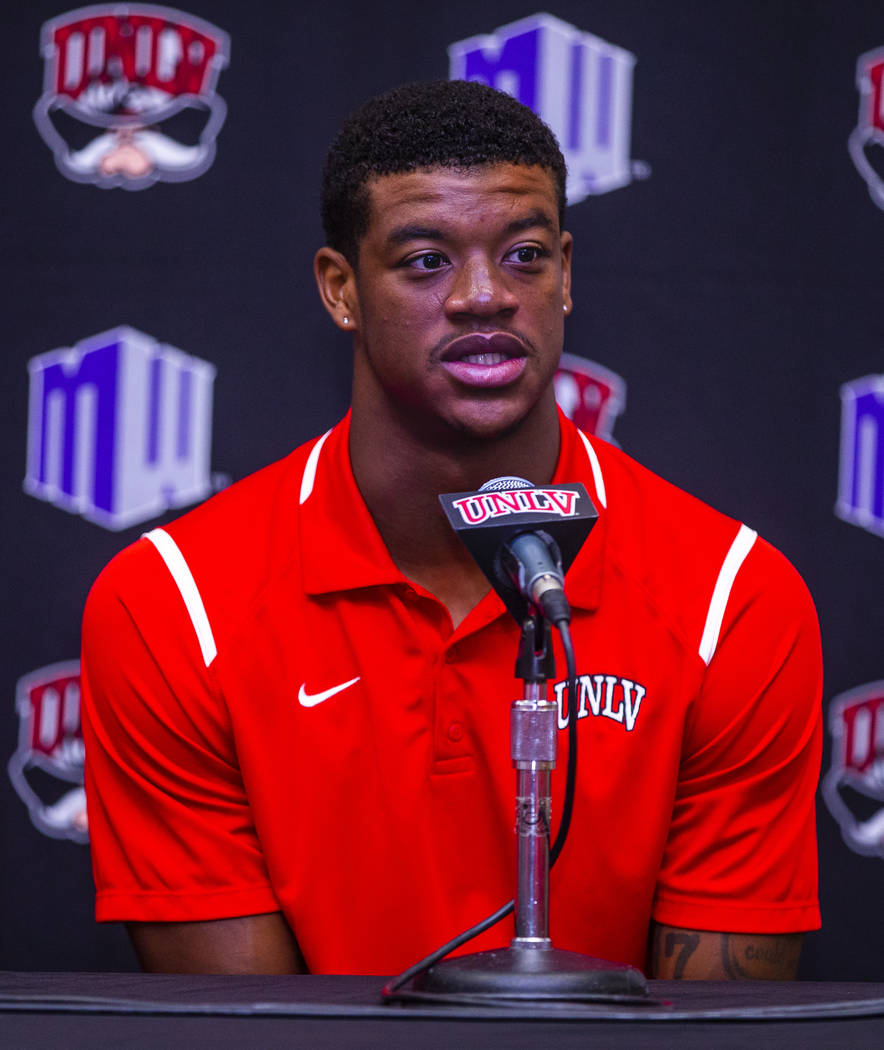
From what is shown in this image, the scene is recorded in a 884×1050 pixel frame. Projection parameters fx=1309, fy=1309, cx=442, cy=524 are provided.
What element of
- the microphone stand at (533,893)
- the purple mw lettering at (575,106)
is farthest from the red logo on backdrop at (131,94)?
the microphone stand at (533,893)

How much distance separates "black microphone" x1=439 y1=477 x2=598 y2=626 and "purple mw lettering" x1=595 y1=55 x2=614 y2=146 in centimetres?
96

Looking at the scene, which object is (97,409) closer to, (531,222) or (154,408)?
(154,408)

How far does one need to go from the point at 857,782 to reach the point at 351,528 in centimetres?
84

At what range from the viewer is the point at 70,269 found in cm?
185

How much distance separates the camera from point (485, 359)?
1.41 m

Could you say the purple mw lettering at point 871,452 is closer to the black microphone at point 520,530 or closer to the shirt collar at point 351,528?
the shirt collar at point 351,528

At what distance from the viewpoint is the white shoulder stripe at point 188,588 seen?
147 centimetres

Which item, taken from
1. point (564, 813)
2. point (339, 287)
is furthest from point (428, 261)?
point (564, 813)

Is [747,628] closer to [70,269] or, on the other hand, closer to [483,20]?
[483,20]

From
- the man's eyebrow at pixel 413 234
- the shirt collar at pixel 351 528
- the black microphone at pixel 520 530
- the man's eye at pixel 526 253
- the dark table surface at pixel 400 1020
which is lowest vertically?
the dark table surface at pixel 400 1020

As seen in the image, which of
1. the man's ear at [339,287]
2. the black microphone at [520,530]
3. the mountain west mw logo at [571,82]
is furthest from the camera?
the mountain west mw logo at [571,82]

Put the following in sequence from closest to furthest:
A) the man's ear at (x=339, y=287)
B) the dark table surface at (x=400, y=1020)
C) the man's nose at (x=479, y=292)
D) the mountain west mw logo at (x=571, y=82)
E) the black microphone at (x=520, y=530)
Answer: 1. the dark table surface at (x=400, y=1020)
2. the black microphone at (x=520, y=530)
3. the man's nose at (x=479, y=292)
4. the man's ear at (x=339, y=287)
5. the mountain west mw logo at (x=571, y=82)

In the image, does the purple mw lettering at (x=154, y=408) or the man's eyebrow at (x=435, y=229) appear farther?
the purple mw lettering at (x=154, y=408)

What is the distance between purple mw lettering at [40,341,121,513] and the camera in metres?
1.84
